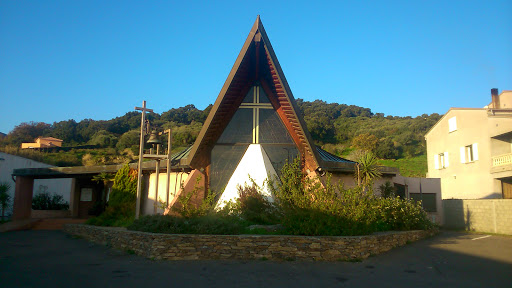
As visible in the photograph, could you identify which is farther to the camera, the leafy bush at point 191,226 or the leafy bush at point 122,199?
the leafy bush at point 122,199

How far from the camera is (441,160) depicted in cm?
3247

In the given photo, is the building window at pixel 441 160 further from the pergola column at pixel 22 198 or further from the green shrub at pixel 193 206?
the pergola column at pixel 22 198

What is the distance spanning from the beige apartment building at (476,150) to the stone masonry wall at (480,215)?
5300mm

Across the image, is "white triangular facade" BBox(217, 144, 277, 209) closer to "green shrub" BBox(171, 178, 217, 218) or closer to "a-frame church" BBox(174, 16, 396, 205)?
"a-frame church" BBox(174, 16, 396, 205)

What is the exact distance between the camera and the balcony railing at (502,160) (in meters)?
25.4

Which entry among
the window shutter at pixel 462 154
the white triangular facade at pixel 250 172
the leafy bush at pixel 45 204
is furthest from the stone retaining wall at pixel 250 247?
the window shutter at pixel 462 154

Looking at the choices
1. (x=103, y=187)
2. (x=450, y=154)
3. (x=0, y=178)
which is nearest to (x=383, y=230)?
(x=103, y=187)

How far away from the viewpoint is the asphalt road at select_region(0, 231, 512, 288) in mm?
8328

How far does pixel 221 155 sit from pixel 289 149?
2.60m

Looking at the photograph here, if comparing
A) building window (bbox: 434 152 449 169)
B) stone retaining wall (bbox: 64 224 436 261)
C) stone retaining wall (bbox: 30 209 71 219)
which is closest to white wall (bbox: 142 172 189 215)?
stone retaining wall (bbox: 64 224 436 261)

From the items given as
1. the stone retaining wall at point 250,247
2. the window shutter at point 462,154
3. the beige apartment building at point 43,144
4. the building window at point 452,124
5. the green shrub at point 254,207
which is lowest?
the stone retaining wall at point 250,247

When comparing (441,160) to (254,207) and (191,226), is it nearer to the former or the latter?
(254,207)

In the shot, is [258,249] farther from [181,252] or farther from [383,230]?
[383,230]

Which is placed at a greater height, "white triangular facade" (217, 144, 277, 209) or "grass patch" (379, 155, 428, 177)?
"grass patch" (379, 155, 428, 177)
